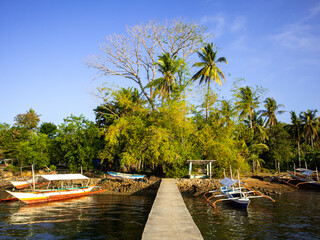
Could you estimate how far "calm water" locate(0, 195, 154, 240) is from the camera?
11000 mm

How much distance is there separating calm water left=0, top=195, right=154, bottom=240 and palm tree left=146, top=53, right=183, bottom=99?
1862 cm

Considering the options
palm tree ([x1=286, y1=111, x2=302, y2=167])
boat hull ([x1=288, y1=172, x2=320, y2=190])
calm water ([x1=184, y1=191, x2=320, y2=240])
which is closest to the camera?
calm water ([x1=184, y1=191, x2=320, y2=240])

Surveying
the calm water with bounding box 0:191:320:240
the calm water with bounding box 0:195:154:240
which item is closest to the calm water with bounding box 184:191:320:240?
the calm water with bounding box 0:191:320:240

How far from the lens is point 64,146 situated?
32406mm

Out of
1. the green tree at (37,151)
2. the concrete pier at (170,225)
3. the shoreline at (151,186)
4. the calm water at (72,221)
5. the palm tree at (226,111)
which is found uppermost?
the palm tree at (226,111)

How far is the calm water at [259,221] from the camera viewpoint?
11164mm

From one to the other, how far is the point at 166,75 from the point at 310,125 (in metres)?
33.5

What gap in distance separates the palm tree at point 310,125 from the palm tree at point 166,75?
3155 centimetres

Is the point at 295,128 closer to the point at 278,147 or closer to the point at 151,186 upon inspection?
the point at 278,147

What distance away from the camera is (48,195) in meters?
20.3

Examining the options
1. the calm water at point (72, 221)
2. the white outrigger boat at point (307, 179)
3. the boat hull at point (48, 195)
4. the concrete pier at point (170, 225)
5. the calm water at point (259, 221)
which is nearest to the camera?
the concrete pier at point (170, 225)

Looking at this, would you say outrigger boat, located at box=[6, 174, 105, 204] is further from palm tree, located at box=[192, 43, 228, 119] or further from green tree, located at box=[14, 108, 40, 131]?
green tree, located at box=[14, 108, 40, 131]


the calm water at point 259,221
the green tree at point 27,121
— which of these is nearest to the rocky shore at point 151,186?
the calm water at point 259,221

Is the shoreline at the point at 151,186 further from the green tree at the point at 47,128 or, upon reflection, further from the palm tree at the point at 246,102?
the green tree at the point at 47,128
